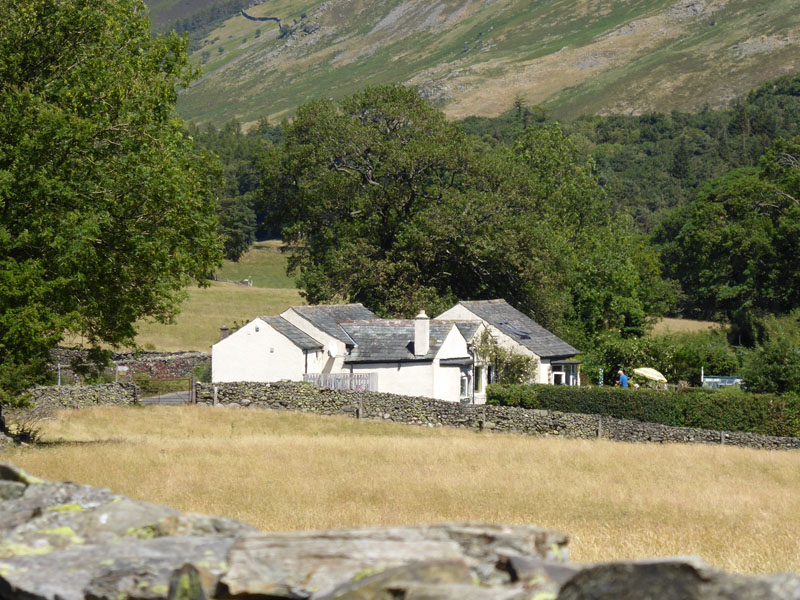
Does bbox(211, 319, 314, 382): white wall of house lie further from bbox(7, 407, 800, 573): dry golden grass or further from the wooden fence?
bbox(7, 407, 800, 573): dry golden grass

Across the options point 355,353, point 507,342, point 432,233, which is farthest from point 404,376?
point 432,233

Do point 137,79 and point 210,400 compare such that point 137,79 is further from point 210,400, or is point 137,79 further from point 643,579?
point 643,579

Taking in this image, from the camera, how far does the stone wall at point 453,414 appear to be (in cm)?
4244

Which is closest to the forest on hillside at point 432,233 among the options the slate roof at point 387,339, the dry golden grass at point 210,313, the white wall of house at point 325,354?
the dry golden grass at point 210,313

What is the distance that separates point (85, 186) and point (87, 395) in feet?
67.3

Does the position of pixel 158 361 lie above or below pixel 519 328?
below

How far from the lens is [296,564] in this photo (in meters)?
5.92

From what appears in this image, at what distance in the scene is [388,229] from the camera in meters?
70.5

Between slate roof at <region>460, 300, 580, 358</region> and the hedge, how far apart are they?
377 inches

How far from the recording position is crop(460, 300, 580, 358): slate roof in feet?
192

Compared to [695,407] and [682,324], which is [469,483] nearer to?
[695,407]

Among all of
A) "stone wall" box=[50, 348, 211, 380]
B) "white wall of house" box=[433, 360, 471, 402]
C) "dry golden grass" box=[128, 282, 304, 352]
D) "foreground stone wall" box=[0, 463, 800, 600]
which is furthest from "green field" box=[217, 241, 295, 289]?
"foreground stone wall" box=[0, 463, 800, 600]

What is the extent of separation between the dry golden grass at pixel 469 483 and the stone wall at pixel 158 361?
23416mm

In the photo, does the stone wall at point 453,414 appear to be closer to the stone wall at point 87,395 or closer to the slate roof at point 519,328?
the stone wall at point 87,395
